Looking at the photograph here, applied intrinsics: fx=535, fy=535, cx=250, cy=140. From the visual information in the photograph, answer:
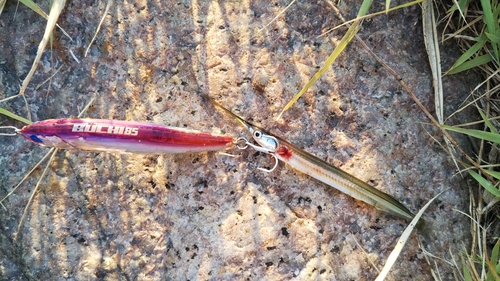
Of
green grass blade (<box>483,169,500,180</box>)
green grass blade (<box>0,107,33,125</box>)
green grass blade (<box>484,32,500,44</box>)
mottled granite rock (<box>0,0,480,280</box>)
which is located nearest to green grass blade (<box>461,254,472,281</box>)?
mottled granite rock (<box>0,0,480,280</box>)

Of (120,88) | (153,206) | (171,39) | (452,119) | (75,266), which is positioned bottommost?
(75,266)

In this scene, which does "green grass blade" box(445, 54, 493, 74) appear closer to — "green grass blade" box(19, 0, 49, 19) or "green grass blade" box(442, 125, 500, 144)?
"green grass blade" box(442, 125, 500, 144)

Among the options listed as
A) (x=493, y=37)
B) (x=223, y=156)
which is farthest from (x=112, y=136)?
(x=493, y=37)

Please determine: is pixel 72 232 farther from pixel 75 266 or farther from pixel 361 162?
pixel 361 162

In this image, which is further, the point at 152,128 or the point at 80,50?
the point at 80,50

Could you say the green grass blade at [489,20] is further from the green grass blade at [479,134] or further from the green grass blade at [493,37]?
the green grass blade at [479,134]

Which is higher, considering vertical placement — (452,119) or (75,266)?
(452,119)

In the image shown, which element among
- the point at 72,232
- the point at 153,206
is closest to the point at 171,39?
the point at 153,206
